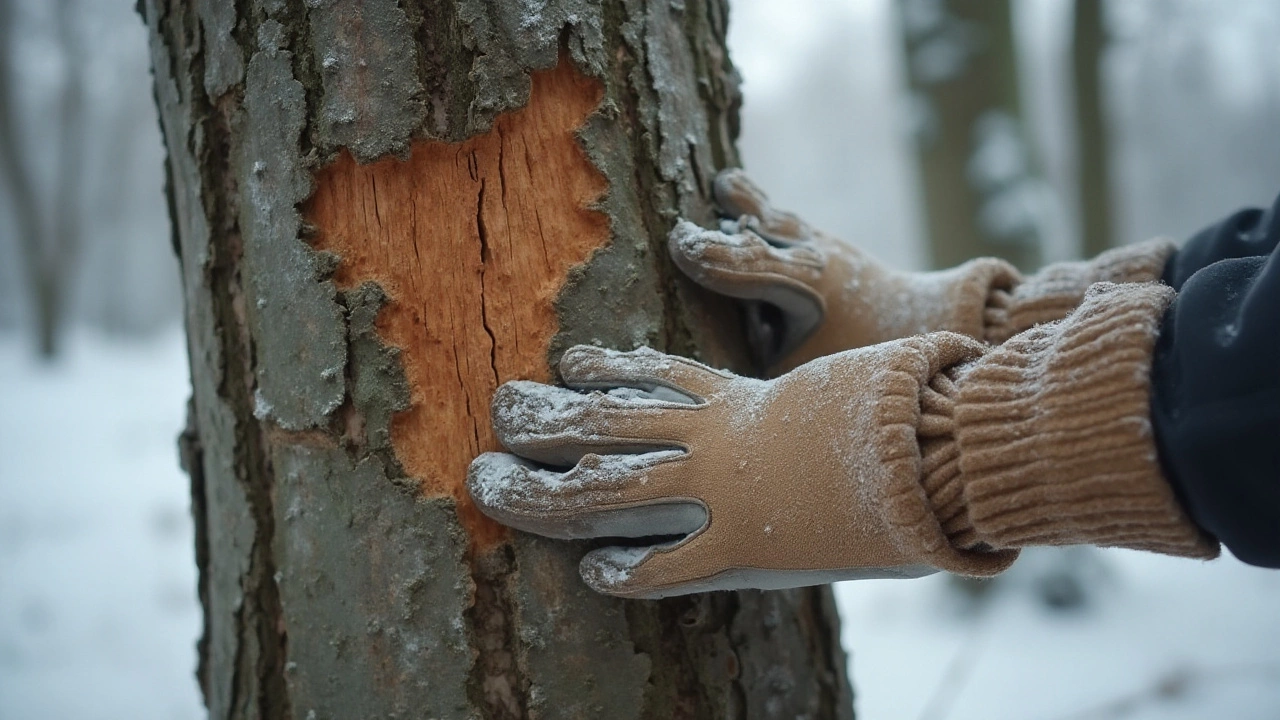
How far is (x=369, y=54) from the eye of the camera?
1.01 meters

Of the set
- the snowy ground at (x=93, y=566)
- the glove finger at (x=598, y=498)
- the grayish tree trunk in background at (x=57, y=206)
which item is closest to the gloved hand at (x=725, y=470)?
the glove finger at (x=598, y=498)

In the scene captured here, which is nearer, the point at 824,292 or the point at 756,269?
the point at 756,269

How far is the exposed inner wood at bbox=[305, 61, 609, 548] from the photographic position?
104cm

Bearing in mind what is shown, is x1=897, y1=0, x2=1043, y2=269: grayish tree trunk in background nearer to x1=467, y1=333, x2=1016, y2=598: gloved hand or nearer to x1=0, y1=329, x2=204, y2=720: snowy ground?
x1=467, y1=333, x2=1016, y2=598: gloved hand

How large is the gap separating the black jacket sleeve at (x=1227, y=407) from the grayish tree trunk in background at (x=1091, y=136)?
522 cm

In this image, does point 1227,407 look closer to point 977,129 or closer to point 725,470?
point 725,470

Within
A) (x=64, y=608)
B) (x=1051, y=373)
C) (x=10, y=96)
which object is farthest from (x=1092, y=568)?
(x=10, y=96)

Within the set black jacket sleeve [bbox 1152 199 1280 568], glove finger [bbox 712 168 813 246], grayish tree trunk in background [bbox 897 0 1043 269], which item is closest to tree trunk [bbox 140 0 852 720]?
glove finger [bbox 712 168 813 246]

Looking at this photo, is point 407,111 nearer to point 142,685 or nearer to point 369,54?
point 369,54

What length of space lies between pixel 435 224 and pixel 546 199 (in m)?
0.15

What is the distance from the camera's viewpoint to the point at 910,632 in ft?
14.3

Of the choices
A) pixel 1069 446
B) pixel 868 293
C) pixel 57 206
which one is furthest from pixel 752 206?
pixel 57 206

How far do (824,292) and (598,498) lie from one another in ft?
1.96

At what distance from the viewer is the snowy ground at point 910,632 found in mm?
3256
